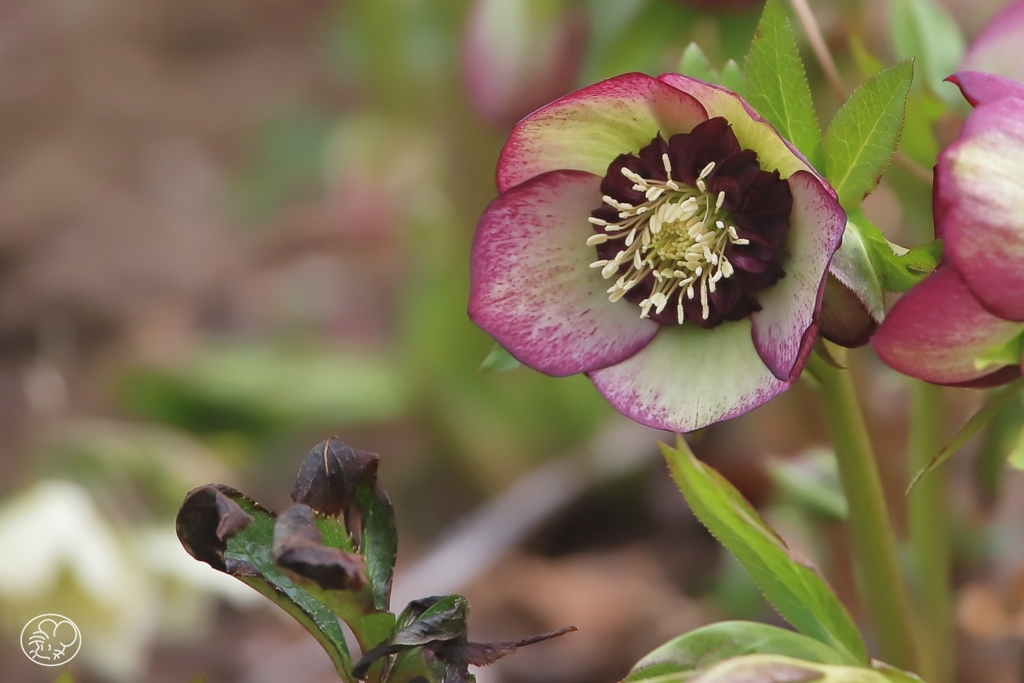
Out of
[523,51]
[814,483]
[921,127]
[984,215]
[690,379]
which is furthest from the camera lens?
[523,51]

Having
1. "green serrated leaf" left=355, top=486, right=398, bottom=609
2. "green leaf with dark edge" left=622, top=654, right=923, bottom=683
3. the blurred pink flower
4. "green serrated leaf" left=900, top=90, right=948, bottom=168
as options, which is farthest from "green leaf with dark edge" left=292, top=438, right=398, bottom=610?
the blurred pink flower

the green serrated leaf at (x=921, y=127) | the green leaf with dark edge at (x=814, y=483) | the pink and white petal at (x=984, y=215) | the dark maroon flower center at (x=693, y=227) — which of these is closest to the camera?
the pink and white petal at (x=984, y=215)

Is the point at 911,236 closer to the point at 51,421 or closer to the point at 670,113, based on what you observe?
the point at 670,113

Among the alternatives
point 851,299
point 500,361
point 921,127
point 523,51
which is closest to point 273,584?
point 500,361

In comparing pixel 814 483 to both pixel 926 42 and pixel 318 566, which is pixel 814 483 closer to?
pixel 926 42

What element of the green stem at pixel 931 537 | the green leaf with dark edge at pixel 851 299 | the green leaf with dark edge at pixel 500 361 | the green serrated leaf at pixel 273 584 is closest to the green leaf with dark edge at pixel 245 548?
the green serrated leaf at pixel 273 584

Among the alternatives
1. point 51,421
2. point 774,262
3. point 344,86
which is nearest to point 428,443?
point 51,421

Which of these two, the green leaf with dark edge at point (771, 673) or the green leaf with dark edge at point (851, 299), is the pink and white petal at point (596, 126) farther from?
the green leaf with dark edge at point (771, 673)
